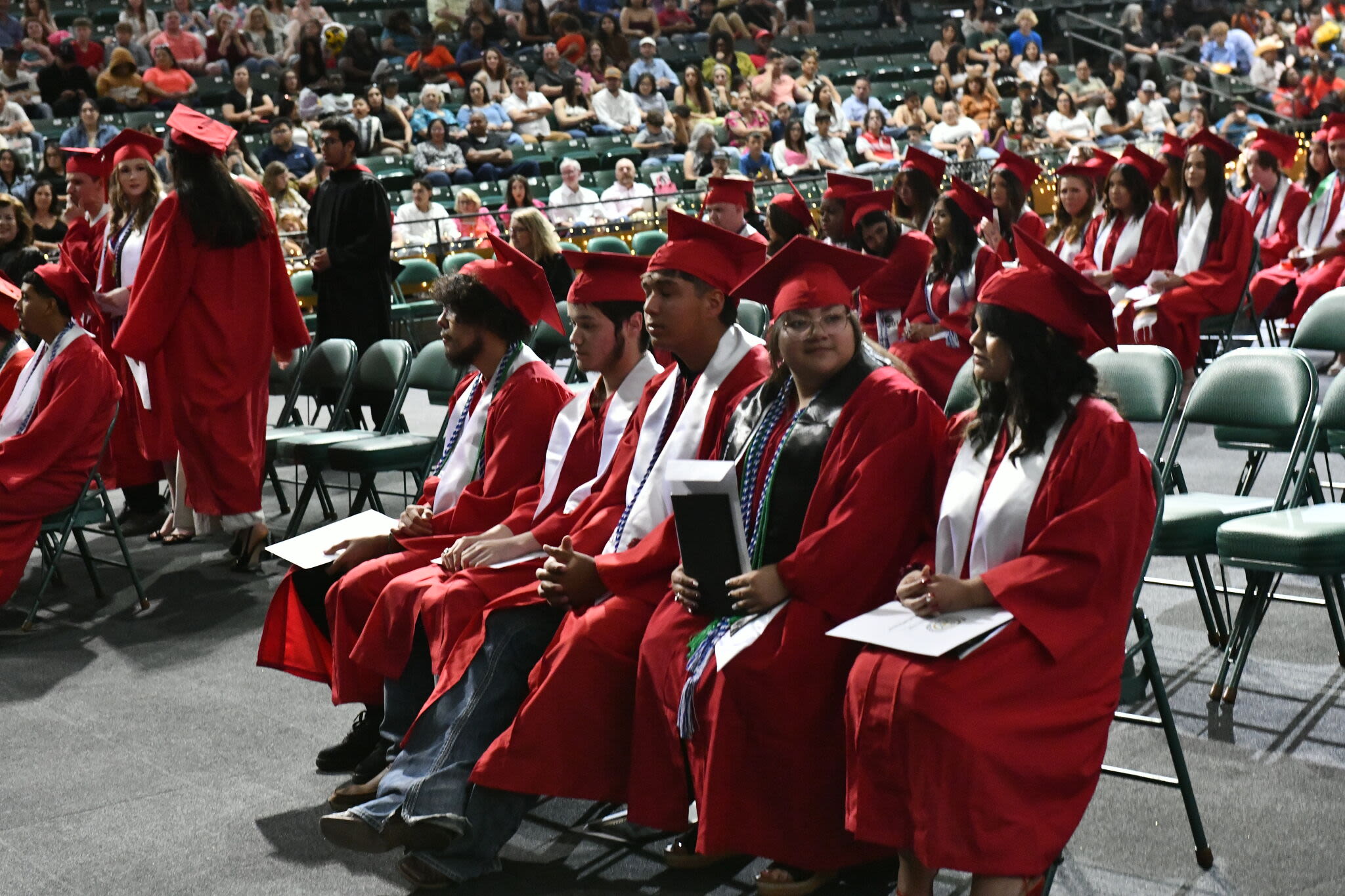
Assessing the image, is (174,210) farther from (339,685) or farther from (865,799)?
(865,799)

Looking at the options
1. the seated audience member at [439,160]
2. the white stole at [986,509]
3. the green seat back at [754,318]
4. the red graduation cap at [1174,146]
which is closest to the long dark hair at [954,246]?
the green seat back at [754,318]

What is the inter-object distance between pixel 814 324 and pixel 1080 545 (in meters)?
0.72

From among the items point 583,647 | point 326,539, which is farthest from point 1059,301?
point 326,539

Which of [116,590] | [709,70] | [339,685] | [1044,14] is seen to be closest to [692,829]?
[339,685]

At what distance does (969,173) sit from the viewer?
12078 mm

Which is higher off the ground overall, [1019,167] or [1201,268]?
[1019,167]

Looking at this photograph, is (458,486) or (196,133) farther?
(196,133)

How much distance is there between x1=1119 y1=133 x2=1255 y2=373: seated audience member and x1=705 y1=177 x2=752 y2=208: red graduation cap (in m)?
2.24

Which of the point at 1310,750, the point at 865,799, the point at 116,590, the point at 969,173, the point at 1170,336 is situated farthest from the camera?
the point at 969,173

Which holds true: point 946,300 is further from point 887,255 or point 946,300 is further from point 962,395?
point 962,395

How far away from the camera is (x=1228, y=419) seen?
429 centimetres

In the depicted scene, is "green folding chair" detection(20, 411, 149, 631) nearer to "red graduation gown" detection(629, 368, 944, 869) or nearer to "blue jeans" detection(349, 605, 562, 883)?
"blue jeans" detection(349, 605, 562, 883)

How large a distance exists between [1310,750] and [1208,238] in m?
4.67

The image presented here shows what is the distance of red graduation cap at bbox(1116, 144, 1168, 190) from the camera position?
309 inches
